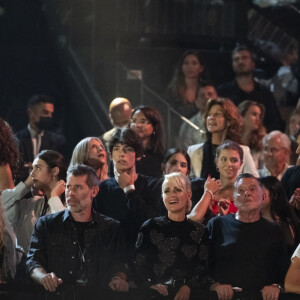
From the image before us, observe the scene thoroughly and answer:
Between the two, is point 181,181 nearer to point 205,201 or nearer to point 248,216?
point 248,216

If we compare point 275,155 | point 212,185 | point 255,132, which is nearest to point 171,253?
point 212,185

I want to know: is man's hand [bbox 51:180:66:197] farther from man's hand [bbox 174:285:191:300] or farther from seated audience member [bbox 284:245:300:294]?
seated audience member [bbox 284:245:300:294]

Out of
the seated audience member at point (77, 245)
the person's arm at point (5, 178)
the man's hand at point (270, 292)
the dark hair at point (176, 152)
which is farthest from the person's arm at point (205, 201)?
the person's arm at point (5, 178)

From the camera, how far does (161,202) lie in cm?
827

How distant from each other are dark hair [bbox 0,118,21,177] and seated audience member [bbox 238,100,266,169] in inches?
109

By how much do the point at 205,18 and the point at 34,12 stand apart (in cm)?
253

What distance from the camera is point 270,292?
22.1 ft

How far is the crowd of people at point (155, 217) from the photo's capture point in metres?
7.15

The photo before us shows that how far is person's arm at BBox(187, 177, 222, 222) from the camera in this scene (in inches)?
320

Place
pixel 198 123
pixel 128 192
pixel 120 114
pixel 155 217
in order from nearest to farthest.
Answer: pixel 155 217
pixel 128 192
pixel 120 114
pixel 198 123

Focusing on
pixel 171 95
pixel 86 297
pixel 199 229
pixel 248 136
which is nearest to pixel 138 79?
pixel 171 95

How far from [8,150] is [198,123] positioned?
3084 mm

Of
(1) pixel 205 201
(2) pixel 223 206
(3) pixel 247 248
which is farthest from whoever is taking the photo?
(2) pixel 223 206

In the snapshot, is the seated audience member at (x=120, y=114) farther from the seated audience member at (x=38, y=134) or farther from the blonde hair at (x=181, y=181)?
the blonde hair at (x=181, y=181)
